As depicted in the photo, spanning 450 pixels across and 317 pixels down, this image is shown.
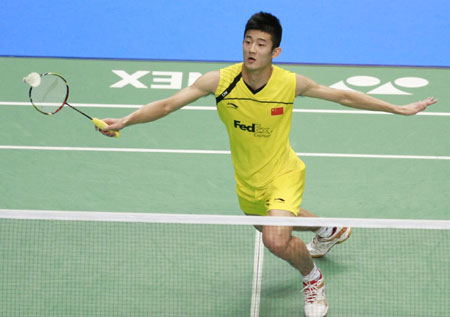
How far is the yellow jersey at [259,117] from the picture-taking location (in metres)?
5.73

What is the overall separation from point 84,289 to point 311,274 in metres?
1.90

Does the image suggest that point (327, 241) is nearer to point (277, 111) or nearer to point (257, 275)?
point (257, 275)

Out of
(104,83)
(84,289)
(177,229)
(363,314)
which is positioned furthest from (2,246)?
(104,83)

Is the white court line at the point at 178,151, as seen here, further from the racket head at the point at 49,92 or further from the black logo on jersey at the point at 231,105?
the black logo on jersey at the point at 231,105

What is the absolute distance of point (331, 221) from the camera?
197 inches

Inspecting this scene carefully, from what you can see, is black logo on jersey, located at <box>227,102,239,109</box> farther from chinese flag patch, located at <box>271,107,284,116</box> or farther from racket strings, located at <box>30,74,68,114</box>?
racket strings, located at <box>30,74,68,114</box>

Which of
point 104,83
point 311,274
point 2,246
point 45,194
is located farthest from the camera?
point 104,83

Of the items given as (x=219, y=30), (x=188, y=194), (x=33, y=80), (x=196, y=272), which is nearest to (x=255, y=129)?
(x=196, y=272)

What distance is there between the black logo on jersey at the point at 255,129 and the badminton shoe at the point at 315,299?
4.02ft

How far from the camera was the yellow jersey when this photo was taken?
573 centimetres

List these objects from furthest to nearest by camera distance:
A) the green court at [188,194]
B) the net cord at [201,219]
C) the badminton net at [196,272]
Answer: the green court at [188,194] < the badminton net at [196,272] < the net cord at [201,219]

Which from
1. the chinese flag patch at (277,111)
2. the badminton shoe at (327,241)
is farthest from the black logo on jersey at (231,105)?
the badminton shoe at (327,241)

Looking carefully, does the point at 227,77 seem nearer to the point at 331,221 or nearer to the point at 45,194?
the point at 331,221

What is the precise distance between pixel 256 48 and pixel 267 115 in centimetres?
53
